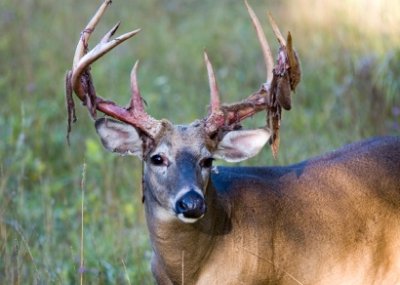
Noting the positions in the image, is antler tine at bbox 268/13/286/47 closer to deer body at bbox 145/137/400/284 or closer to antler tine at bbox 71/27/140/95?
antler tine at bbox 71/27/140/95

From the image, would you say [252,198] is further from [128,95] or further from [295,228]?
[128,95]

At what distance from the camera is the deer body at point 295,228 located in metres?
5.36

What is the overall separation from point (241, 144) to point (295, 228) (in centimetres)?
52

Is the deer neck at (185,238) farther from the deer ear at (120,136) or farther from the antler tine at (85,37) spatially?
the antler tine at (85,37)

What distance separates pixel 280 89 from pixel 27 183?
3650 millimetres

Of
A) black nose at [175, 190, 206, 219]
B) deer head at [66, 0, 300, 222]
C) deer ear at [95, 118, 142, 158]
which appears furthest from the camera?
deer ear at [95, 118, 142, 158]

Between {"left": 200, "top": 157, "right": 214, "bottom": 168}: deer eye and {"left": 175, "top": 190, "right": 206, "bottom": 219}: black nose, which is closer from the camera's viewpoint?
{"left": 175, "top": 190, "right": 206, "bottom": 219}: black nose

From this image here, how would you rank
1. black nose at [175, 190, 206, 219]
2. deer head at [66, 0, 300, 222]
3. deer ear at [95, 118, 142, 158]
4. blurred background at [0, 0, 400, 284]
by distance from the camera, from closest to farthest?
1. black nose at [175, 190, 206, 219]
2. deer head at [66, 0, 300, 222]
3. deer ear at [95, 118, 142, 158]
4. blurred background at [0, 0, 400, 284]

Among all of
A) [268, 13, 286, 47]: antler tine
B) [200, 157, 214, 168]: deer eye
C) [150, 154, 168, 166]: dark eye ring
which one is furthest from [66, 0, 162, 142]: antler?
[268, 13, 286, 47]: antler tine

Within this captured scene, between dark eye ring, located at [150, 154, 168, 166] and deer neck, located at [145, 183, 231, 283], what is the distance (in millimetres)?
198

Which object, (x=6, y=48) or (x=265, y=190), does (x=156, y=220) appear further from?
(x=6, y=48)

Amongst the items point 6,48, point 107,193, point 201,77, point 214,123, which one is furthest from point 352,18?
point 214,123

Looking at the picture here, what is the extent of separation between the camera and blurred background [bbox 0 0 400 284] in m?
6.81

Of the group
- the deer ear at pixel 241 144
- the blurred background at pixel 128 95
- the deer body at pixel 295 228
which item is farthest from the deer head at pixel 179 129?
the blurred background at pixel 128 95
